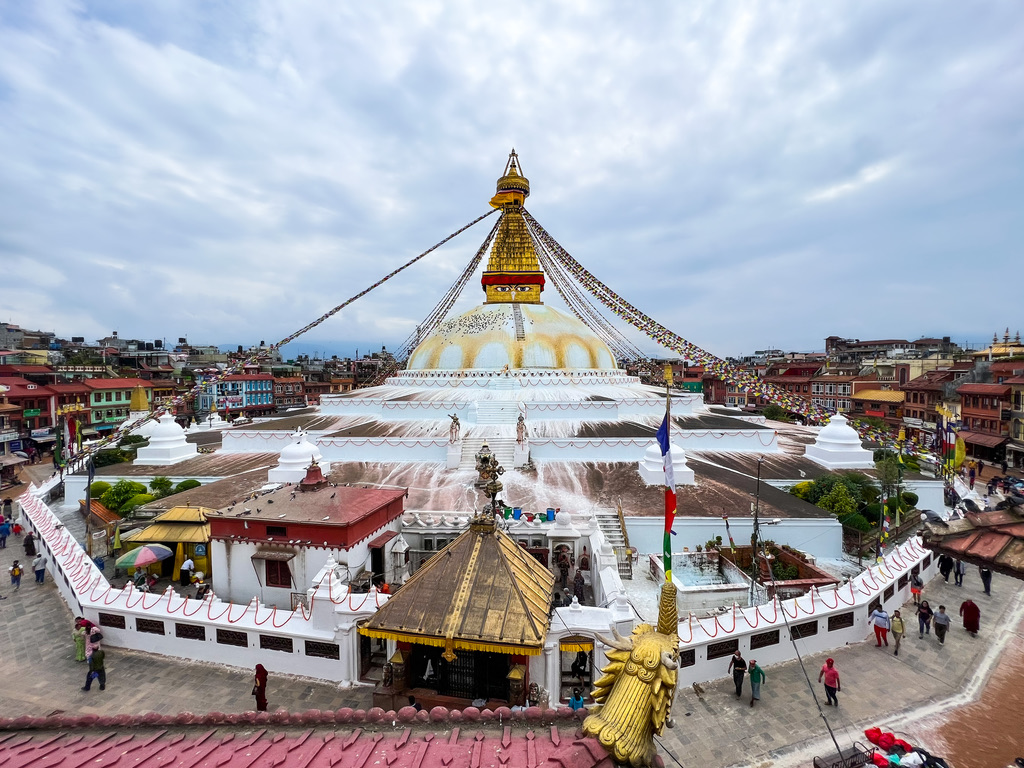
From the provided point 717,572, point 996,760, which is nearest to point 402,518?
point 717,572

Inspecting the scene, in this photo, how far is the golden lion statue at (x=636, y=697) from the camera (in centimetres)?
307

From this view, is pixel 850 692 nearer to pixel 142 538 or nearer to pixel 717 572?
pixel 717 572

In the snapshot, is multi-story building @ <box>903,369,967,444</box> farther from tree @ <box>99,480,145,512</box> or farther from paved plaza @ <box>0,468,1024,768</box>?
tree @ <box>99,480,145,512</box>

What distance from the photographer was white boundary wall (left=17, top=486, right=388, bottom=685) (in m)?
7.07

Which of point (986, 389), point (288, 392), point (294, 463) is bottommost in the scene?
point (294, 463)

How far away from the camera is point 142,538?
384 inches

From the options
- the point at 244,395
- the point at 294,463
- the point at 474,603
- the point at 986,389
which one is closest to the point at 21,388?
the point at 244,395

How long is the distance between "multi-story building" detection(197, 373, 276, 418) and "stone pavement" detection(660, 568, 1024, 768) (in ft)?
144

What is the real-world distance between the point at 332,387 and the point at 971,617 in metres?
52.0

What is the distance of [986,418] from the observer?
26438mm

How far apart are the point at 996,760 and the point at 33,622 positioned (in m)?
13.9

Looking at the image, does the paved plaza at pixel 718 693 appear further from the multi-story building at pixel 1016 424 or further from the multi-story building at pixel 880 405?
the multi-story building at pixel 880 405

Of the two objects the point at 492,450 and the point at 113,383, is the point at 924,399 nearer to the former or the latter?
the point at 492,450

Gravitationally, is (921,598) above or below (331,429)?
below
